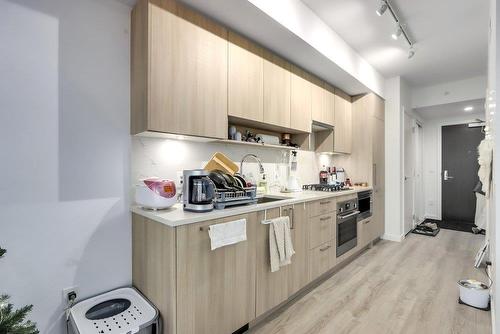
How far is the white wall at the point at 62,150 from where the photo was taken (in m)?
1.40

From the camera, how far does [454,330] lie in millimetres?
1892

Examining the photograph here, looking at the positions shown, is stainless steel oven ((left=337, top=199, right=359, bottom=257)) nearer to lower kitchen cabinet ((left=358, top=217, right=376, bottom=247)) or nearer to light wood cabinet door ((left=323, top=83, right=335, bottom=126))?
lower kitchen cabinet ((left=358, top=217, right=376, bottom=247))

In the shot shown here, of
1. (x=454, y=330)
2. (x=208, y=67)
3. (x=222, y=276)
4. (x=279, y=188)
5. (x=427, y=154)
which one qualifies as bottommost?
(x=454, y=330)

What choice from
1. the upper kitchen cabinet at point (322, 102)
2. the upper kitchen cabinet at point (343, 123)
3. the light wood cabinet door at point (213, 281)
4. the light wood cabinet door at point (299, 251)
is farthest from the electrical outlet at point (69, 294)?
the upper kitchen cabinet at point (343, 123)

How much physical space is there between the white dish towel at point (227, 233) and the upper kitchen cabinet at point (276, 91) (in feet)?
3.67

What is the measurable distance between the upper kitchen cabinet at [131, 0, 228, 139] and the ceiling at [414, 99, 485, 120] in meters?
4.52

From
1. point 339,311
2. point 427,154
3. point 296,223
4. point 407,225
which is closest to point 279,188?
point 296,223

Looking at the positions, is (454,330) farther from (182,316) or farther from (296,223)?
(182,316)

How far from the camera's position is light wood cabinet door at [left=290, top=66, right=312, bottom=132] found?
2.73 m

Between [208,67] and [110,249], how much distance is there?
1.50 metres

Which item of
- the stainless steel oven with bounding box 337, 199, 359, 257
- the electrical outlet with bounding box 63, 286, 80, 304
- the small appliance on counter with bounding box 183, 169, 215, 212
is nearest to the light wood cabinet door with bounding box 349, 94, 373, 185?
the stainless steel oven with bounding box 337, 199, 359, 257

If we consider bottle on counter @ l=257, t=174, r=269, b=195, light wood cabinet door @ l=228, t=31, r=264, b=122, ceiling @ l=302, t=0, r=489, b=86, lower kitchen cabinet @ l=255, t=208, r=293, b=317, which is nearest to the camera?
lower kitchen cabinet @ l=255, t=208, r=293, b=317

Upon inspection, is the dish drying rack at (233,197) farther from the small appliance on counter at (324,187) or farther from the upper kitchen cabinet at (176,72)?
the small appliance on counter at (324,187)

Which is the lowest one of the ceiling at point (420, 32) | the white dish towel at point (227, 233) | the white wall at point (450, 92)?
the white dish towel at point (227, 233)
